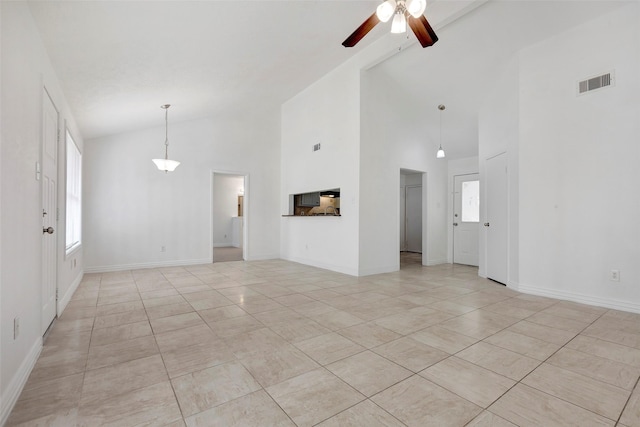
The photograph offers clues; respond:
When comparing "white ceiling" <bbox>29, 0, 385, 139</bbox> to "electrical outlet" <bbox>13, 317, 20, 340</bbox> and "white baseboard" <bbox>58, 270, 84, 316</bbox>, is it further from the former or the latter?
"white baseboard" <bbox>58, 270, 84, 316</bbox>

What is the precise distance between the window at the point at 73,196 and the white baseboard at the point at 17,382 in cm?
231

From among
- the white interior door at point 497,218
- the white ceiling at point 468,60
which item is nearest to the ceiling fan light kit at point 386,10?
the white ceiling at point 468,60

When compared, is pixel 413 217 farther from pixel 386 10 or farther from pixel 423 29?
pixel 386 10

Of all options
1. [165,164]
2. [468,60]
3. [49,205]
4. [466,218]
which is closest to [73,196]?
[165,164]

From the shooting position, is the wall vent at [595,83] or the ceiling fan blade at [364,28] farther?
the wall vent at [595,83]

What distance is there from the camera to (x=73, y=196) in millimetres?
4609

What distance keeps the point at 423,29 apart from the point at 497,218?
334cm

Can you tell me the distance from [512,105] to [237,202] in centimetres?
898

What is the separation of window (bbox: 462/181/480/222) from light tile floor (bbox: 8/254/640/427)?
303cm

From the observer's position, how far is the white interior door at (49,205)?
2613 mm

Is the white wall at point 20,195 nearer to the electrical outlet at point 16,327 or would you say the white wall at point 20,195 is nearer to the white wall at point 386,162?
the electrical outlet at point 16,327

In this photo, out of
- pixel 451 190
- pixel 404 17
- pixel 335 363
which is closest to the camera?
pixel 335 363

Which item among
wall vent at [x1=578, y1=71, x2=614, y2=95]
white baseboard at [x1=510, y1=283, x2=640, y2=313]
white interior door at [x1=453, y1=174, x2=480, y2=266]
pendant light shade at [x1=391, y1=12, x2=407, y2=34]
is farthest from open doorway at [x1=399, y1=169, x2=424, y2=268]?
pendant light shade at [x1=391, y1=12, x2=407, y2=34]

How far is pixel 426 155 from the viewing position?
21.5 ft
